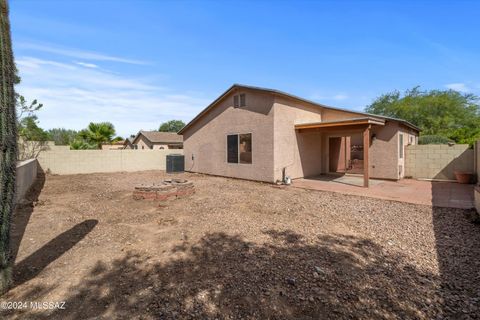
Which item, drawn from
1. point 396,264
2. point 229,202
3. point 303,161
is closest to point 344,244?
point 396,264

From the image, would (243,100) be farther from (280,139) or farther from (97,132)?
(97,132)

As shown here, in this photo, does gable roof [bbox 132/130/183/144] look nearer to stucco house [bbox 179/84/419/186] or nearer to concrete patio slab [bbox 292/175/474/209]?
stucco house [bbox 179/84/419/186]

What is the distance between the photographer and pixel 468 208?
6.41 metres

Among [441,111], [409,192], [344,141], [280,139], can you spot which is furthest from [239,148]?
[441,111]

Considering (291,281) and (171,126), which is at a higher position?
(171,126)

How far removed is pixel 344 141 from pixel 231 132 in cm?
737

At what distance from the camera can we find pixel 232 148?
13094 mm

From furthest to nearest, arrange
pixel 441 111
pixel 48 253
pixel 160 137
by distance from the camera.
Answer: pixel 160 137, pixel 441 111, pixel 48 253

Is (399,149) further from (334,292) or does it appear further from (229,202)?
(334,292)

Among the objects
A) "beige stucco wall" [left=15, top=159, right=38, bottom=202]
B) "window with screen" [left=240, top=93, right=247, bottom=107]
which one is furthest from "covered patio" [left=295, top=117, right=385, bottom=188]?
"beige stucco wall" [left=15, top=159, right=38, bottom=202]

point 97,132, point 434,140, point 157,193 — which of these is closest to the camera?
point 157,193

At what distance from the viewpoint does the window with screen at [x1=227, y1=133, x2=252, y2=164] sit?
1223 cm

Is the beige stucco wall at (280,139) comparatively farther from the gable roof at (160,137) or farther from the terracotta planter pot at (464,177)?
the gable roof at (160,137)

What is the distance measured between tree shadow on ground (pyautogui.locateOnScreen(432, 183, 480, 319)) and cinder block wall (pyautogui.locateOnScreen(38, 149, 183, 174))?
17.2m
